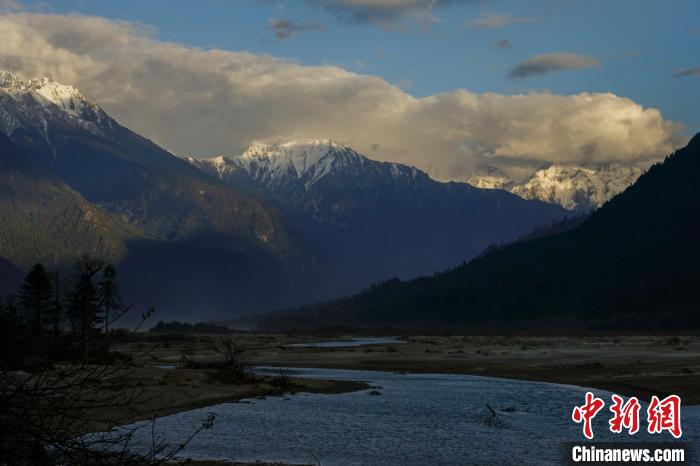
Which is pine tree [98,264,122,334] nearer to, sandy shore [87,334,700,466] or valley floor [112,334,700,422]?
sandy shore [87,334,700,466]

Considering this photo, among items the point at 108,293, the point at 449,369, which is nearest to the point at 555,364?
the point at 449,369

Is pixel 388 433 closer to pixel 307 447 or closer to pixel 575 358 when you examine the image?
pixel 307 447

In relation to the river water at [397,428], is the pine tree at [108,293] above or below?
above

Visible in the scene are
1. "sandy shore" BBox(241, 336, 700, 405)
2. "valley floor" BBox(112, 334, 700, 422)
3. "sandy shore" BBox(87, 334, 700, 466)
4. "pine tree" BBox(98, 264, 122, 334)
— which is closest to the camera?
"pine tree" BBox(98, 264, 122, 334)

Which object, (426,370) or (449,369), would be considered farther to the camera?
(426,370)

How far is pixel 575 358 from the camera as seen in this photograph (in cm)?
10925

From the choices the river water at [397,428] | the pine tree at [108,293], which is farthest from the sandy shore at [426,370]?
the pine tree at [108,293]

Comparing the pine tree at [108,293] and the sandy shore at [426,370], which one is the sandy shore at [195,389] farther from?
the pine tree at [108,293]

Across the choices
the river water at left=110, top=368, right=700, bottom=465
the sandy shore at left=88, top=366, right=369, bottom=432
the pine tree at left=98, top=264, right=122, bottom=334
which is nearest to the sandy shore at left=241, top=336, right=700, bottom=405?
the river water at left=110, top=368, right=700, bottom=465

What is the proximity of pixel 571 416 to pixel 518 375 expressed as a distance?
1393 inches

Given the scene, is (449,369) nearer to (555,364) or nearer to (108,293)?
(555,364)

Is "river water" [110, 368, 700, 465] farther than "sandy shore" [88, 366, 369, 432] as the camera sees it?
No

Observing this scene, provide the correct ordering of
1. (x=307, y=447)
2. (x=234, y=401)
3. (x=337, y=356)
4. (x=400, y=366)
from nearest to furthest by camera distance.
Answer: (x=307, y=447)
(x=234, y=401)
(x=400, y=366)
(x=337, y=356)

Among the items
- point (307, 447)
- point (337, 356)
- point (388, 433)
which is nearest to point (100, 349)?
point (307, 447)
